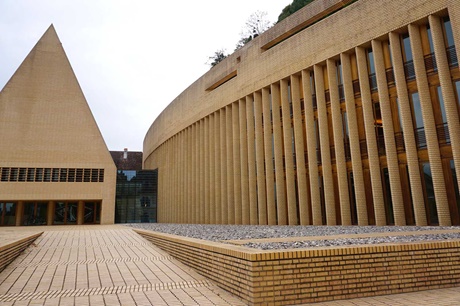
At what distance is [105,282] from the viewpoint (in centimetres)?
589

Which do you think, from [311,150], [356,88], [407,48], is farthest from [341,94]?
[407,48]

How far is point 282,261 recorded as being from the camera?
4.53m

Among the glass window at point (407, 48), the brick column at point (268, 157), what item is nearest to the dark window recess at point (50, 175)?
the brick column at point (268, 157)

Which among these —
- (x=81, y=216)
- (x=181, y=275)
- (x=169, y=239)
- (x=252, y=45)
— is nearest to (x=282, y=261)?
(x=181, y=275)

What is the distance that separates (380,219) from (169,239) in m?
9.82

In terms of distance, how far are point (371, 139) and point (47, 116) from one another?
90.0 feet

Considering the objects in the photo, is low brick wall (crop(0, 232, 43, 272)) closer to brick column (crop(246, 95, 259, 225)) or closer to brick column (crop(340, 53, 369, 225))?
brick column (crop(340, 53, 369, 225))

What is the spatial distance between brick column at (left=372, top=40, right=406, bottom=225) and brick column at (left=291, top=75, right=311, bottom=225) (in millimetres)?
4643

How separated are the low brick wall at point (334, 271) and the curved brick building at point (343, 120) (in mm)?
8812

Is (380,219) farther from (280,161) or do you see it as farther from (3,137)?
(3,137)

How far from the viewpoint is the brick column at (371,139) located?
569 inches

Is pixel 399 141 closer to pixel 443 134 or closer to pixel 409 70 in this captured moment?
pixel 443 134

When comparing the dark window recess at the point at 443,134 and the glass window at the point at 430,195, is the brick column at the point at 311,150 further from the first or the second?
the dark window recess at the point at 443,134

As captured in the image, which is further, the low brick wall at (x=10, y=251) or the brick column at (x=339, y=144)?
the brick column at (x=339, y=144)
